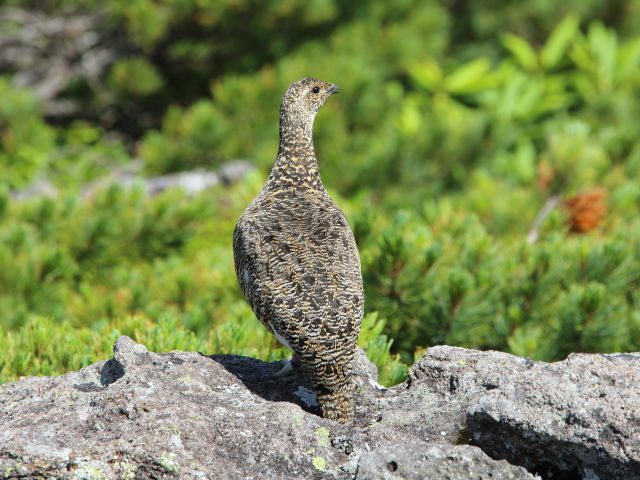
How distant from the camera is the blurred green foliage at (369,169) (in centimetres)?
425

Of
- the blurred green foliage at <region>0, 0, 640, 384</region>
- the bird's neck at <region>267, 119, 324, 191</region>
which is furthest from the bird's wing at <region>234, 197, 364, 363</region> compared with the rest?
the blurred green foliage at <region>0, 0, 640, 384</region>

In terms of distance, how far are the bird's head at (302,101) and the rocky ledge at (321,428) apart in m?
1.70

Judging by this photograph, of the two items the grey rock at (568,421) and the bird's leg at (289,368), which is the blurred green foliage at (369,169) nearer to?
the bird's leg at (289,368)

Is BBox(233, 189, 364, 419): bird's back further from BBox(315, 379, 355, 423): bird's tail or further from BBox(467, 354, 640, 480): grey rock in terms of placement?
BBox(467, 354, 640, 480): grey rock

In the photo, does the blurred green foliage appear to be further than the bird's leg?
Yes

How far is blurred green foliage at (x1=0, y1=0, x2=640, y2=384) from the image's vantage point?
425cm

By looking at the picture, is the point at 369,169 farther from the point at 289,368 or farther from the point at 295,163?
the point at 289,368

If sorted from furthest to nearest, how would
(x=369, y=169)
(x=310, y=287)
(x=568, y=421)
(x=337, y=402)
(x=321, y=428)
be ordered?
1. (x=369, y=169)
2. (x=310, y=287)
3. (x=337, y=402)
4. (x=321, y=428)
5. (x=568, y=421)

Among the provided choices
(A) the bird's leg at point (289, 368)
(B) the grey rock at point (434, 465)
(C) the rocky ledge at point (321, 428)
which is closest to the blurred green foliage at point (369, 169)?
(A) the bird's leg at point (289, 368)

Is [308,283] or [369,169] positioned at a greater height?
[369,169]

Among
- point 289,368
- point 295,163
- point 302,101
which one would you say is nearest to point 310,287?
point 289,368

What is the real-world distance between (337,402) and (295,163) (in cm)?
146

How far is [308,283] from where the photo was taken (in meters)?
2.97

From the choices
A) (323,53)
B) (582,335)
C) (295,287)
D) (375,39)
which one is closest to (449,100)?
(375,39)
